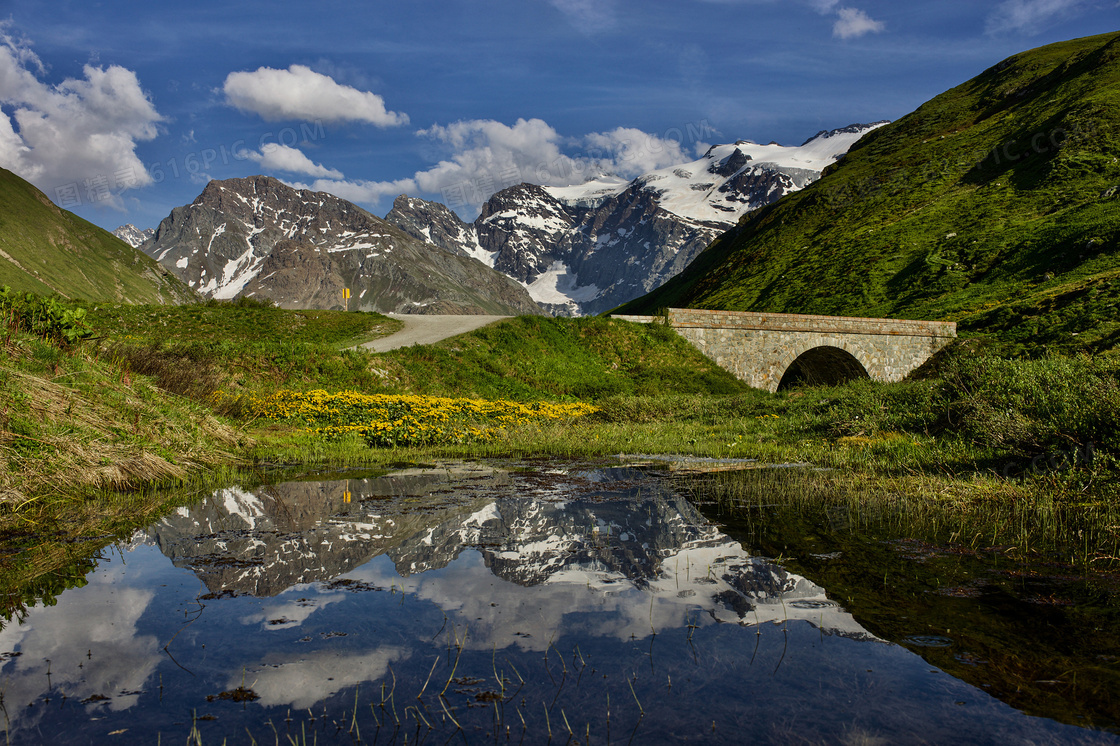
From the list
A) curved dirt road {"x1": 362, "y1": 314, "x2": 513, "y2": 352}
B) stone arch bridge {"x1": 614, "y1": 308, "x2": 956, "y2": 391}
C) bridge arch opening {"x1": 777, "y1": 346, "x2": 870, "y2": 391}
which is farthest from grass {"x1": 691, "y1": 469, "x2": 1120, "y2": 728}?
bridge arch opening {"x1": 777, "y1": 346, "x2": 870, "y2": 391}

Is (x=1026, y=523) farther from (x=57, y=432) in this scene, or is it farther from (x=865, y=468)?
(x=57, y=432)

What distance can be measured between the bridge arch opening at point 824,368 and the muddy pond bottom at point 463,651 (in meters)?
30.9

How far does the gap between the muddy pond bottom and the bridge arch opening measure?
30.9m

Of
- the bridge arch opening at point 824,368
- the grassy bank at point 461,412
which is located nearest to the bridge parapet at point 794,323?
the bridge arch opening at point 824,368

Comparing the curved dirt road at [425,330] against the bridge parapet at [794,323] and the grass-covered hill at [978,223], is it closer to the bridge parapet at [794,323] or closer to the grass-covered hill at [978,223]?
the bridge parapet at [794,323]

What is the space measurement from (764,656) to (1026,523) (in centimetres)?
572

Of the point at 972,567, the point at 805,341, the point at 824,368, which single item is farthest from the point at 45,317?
the point at 824,368

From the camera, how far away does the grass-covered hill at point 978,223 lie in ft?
136

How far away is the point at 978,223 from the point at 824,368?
3567 centimetres

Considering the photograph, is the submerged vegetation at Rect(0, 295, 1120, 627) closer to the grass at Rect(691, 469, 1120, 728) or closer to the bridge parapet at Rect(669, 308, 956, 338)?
the grass at Rect(691, 469, 1120, 728)

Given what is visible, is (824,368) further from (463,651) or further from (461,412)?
(463,651)

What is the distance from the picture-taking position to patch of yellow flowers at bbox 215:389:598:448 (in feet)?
48.9

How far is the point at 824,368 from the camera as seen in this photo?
3844cm

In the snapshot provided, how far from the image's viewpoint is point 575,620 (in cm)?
464
